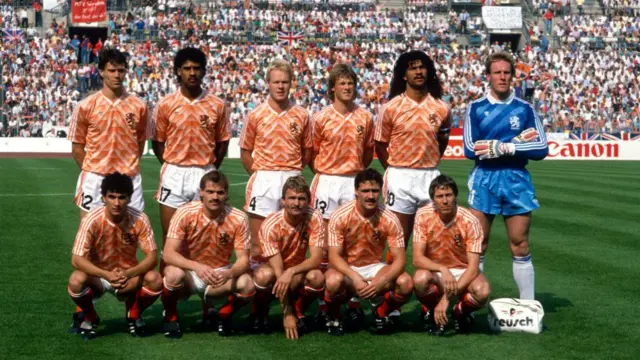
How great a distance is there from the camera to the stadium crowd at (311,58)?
35.9m

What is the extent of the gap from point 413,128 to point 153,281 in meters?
2.59

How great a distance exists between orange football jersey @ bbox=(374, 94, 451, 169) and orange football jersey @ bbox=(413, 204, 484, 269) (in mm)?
755

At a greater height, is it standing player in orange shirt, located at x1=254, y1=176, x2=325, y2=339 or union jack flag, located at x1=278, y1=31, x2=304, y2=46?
union jack flag, located at x1=278, y1=31, x2=304, y2=46

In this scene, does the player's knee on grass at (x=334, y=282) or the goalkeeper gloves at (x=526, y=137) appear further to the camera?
the goalkeeper gloves at (x=526, y=137)

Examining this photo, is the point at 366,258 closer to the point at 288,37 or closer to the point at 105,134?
the point at 105,134

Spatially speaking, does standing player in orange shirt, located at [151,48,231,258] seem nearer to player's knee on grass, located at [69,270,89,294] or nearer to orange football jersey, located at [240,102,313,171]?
orange football jersey, located at [240,102,313,171]

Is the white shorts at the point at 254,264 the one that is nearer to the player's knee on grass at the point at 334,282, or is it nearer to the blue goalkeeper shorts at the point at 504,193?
the player's knee on grass at the point at 334,282

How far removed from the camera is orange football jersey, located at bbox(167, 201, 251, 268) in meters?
7.04

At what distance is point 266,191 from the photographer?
795 centimetres

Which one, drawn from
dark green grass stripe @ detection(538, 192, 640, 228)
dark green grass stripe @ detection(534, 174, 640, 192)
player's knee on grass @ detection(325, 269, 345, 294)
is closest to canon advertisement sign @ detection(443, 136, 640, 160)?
dark green grass stripe @ detection(534, 174, 640, 192)

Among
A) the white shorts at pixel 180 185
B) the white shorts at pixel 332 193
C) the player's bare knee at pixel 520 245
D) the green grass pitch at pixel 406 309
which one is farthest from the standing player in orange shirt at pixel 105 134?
the player's bare knee at pixel 520 245

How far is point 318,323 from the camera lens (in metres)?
7.41

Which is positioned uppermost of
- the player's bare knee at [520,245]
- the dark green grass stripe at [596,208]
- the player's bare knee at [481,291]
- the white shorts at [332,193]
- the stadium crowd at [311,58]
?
the stadium crowd at [311,58]

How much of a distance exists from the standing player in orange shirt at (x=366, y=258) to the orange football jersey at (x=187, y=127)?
4.63ft
